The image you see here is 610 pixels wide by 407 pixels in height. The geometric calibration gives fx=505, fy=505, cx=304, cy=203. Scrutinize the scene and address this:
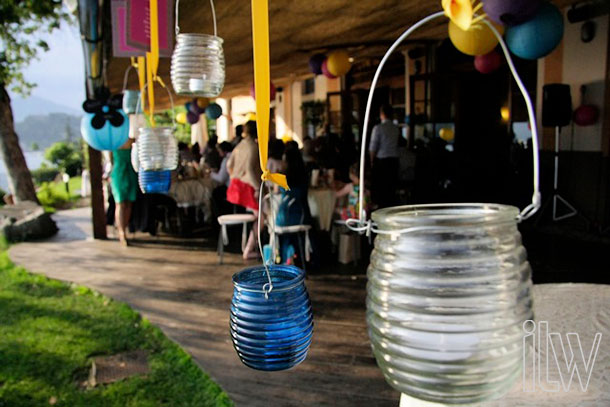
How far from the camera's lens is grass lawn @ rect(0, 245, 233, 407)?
266cm

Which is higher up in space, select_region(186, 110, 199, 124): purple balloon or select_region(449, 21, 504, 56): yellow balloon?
select_region(186, 110, 199, 124): purple balloon

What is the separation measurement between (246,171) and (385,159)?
2.20 m

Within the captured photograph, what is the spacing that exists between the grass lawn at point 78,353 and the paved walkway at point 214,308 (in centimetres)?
12

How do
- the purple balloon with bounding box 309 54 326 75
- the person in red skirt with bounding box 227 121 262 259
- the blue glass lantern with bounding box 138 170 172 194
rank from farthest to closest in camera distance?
1. the purple balloon with bounding box 309 54 326 75
2. the person in red skirt with bounding box 227 121 262 259
3. the blue glass lantern with bounding box 138 170 172 194

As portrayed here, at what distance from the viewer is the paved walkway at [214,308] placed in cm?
266

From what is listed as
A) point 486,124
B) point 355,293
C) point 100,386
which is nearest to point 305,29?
point 355,293

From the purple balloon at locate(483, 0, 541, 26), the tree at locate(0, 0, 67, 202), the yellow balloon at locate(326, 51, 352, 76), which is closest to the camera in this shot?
the purple balloon at locate(483, 0, 541, 26)

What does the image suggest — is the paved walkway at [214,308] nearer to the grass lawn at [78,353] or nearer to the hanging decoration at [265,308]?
the grass lawn at [78,353]

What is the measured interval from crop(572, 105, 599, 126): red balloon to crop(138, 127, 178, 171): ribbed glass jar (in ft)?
19.7

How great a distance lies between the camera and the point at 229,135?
2070 cm

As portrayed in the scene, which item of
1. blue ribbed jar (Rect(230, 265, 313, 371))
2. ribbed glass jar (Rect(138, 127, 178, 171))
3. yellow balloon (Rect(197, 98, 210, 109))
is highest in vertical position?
yellow balloon (Rect(197, 98, 210, 109))

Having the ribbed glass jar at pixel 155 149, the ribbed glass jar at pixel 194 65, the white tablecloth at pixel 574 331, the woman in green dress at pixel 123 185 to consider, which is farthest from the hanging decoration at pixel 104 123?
the woman in green dress at pixel 123 185

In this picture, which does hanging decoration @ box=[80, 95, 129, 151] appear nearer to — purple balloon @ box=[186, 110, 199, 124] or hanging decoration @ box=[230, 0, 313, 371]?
hanging decoration @ box=[230, 0, 313, 371]

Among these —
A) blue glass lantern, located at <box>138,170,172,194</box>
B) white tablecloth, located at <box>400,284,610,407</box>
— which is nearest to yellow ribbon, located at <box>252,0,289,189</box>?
white tablecloth, located at <box>400,284,610,407</box>
